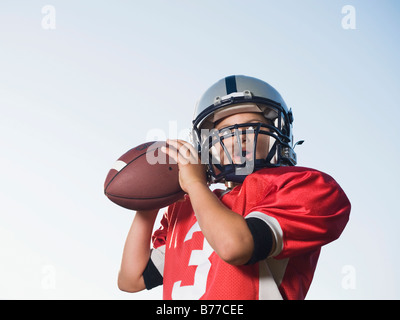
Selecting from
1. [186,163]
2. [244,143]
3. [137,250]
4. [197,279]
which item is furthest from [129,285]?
[244,143]

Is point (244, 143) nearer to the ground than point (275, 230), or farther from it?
farther from it

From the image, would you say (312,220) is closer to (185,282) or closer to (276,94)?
(185,282)

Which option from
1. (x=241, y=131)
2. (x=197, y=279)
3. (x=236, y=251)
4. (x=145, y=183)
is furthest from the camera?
(x=241, y=131)

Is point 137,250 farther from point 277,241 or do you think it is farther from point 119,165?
point 277,241

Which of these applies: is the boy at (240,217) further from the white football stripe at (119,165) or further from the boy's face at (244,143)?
the white football stripe at (119,165)

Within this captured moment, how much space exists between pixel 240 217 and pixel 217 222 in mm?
78

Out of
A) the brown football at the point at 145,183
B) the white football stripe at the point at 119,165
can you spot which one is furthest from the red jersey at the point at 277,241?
the white football stripe at the point at 119,165

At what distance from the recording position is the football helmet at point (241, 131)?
151 cm

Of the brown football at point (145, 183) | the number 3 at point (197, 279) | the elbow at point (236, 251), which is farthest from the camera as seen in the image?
the brown football at point (145, 183)

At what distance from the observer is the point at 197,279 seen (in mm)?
1322

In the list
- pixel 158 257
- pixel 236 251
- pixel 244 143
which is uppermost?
pixel 244 143
